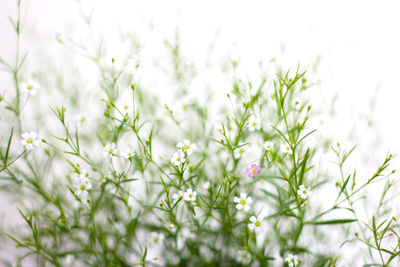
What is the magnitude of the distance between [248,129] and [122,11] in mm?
709

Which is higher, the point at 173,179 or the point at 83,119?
the point at 83,119

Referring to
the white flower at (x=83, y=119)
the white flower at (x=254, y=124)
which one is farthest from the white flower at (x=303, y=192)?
the white flower at (x=83, y=119)

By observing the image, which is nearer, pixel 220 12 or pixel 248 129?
pixel 248 129

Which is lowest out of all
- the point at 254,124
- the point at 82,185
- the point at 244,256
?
the point at 244,256

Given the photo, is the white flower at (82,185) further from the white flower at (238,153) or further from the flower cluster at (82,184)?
the white flower at (238,153)

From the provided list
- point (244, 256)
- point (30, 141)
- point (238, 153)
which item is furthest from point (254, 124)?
point (30, 141)

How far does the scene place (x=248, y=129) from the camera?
660 mm

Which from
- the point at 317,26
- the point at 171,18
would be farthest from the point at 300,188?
the point at 171,18

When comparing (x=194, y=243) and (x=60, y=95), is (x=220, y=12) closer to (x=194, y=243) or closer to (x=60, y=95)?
(x=60, y=95)

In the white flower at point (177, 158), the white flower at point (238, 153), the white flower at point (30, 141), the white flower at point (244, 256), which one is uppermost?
the white flower at point (30, 141)

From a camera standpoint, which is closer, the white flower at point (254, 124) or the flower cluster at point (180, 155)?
the flower cluster at point (180, 155)

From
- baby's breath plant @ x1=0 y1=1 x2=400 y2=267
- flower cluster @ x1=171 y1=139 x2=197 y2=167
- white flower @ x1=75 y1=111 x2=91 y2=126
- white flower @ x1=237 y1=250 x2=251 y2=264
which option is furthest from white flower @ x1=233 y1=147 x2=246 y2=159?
white flower @ x1=75 y1=111 x2=91 y2=126

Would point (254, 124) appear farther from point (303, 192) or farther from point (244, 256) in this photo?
point (244, 256)

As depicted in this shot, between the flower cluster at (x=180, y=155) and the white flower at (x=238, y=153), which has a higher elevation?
the white flower at (x=238, y=153)
